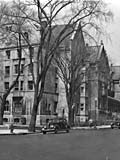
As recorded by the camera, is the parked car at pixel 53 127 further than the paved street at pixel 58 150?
Yes

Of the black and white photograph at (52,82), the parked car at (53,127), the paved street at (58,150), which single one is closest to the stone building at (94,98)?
the black and white photograph at (52,82)

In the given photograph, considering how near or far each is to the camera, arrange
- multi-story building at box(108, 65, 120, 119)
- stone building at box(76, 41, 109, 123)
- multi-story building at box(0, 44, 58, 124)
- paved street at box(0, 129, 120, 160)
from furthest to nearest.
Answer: multi-story building at box(108, 65, 120, 119) → stone building at box(76, 41, 109, 123) → multi-story building at box(0, 44, 58, 124) → paved street at box(0, 129, 120, 160)

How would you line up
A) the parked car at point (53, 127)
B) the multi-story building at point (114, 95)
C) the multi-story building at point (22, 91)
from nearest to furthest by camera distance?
the parked car at point (53, 127) → the multi-story building at point (22, 91) → the multi-story building at point (114, 95)

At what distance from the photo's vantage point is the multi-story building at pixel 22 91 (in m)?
65.9

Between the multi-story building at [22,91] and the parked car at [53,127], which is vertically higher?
the multi-story building at [22,91]

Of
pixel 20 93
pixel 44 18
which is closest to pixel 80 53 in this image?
pixel 44 18

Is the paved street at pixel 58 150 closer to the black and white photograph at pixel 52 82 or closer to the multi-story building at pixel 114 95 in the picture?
the black and white photograph at pixel 52 82

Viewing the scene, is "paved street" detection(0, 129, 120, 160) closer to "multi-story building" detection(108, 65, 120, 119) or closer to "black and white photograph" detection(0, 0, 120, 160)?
"black and white photograph" detection(0, 0, 120, 160)

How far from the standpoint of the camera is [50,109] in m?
70.1

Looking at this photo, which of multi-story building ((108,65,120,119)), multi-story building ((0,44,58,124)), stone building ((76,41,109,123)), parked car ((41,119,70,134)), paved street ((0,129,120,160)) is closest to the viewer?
paved street ((0,129,120,160))

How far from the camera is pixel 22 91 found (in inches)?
2650

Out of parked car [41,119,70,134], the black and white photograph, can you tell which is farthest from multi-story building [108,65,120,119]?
parked car [41,119,70,134]

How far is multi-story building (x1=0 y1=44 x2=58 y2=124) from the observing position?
2594 inches

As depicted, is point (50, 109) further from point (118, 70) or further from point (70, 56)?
point (118, 70)
